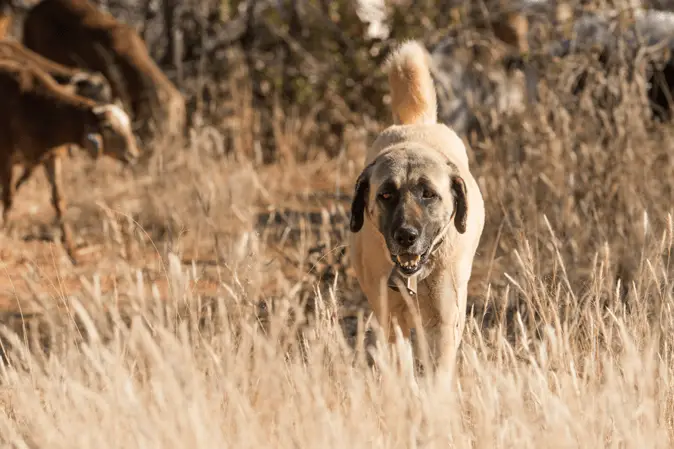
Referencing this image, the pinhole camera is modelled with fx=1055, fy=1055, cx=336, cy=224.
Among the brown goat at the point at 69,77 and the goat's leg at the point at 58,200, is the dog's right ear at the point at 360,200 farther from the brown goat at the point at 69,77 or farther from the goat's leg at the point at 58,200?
the brown goat at the point at 69,77

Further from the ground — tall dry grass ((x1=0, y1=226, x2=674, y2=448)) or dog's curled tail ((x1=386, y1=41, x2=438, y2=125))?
dog's curled tail ((x1=386, y1=41, x2=438, y2=125))

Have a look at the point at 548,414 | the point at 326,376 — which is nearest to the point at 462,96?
the point at 326,376

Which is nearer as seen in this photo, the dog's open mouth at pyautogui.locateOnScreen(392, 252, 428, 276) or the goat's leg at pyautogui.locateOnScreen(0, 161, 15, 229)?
the dog's open mouth at pyautogui.locateOnScreen(392, 252, 428, 276)

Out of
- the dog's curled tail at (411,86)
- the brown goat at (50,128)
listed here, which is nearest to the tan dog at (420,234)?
the dog's curled tail at (411,86)

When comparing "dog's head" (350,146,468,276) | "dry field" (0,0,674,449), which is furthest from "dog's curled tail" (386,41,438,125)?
"dog's head" (350,146,468,276)

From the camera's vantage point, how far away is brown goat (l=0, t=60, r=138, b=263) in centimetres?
719

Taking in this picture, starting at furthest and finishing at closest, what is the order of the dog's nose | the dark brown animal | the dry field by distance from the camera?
the dark brown animal
the dog's nose
the dry field

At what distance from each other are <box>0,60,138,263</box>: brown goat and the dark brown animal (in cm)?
31

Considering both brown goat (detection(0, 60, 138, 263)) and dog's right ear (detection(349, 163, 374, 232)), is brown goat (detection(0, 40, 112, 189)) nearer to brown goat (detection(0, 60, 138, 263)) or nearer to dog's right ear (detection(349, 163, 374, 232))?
brown goat (detection(0, 60, 138, 263))

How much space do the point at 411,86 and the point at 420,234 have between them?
135 cm

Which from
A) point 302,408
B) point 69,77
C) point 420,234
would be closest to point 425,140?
point 420,234

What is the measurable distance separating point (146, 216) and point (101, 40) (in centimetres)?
255

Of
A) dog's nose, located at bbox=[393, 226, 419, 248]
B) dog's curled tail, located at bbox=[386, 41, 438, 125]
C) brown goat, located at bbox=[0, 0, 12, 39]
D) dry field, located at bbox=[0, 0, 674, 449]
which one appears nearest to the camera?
dry field, located at bbox=[0, 0, 674, 449]

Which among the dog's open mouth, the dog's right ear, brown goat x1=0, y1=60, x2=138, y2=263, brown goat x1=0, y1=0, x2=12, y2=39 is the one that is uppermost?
the dog's right ear
